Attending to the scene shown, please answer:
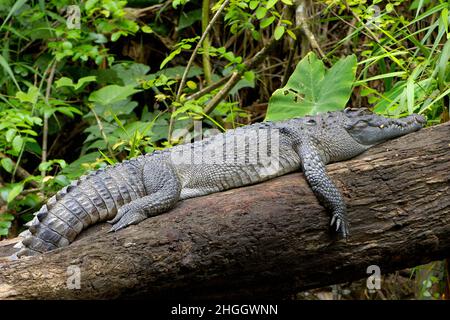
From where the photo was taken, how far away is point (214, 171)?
11.8ft

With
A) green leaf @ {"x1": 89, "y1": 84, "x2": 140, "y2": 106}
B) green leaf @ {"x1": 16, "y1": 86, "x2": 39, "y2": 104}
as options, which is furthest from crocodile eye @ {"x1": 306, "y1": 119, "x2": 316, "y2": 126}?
green leaf @ {"x1": 16, "y1": 86, "x2": 39, "y2": 104}

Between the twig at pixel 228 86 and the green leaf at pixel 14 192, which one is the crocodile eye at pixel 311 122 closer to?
the twig at pixel 228 86

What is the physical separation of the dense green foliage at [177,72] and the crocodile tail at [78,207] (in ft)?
3.66

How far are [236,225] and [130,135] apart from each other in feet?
7.55

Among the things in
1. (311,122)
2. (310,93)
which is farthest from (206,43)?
(311,122)

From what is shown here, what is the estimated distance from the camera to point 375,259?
3.14 m

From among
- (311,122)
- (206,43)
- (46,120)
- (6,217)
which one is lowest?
(6,217)

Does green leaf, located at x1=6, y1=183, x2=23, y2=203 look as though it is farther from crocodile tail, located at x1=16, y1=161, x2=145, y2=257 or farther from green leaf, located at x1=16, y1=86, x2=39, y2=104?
crocodile tail, located at x1=16, y1=161, x2=145, y2=257

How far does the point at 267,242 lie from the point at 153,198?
66cm

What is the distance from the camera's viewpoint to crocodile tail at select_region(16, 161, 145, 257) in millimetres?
3260

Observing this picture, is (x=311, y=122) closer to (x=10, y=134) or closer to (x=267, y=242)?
(x=267, y=242)

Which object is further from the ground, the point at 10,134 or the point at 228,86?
the point at 228,86
